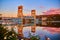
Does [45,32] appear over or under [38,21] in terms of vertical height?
under

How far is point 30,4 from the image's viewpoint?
268 cm

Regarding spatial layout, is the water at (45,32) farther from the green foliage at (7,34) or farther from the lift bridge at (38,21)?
the green foliage at (7,34)

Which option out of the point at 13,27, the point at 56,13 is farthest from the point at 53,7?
the point at 13,27

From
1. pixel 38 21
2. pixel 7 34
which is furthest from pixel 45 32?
pixel 7 34

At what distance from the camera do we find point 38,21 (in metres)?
2.66

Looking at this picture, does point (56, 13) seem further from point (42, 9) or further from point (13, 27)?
point (13, 27)

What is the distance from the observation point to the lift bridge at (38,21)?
2650 millimetres

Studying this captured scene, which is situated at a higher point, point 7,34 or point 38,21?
point 38,21

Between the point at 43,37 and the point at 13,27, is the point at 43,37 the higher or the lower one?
the lower one

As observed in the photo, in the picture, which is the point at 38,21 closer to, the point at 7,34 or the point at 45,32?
the point at 45,32

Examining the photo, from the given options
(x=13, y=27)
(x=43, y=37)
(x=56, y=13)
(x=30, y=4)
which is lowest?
(x=43, y=37)

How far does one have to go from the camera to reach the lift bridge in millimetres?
2650

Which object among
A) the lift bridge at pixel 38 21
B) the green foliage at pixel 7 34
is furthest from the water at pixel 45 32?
the green foliage at pixel 7 34

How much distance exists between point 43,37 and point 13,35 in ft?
1.74
